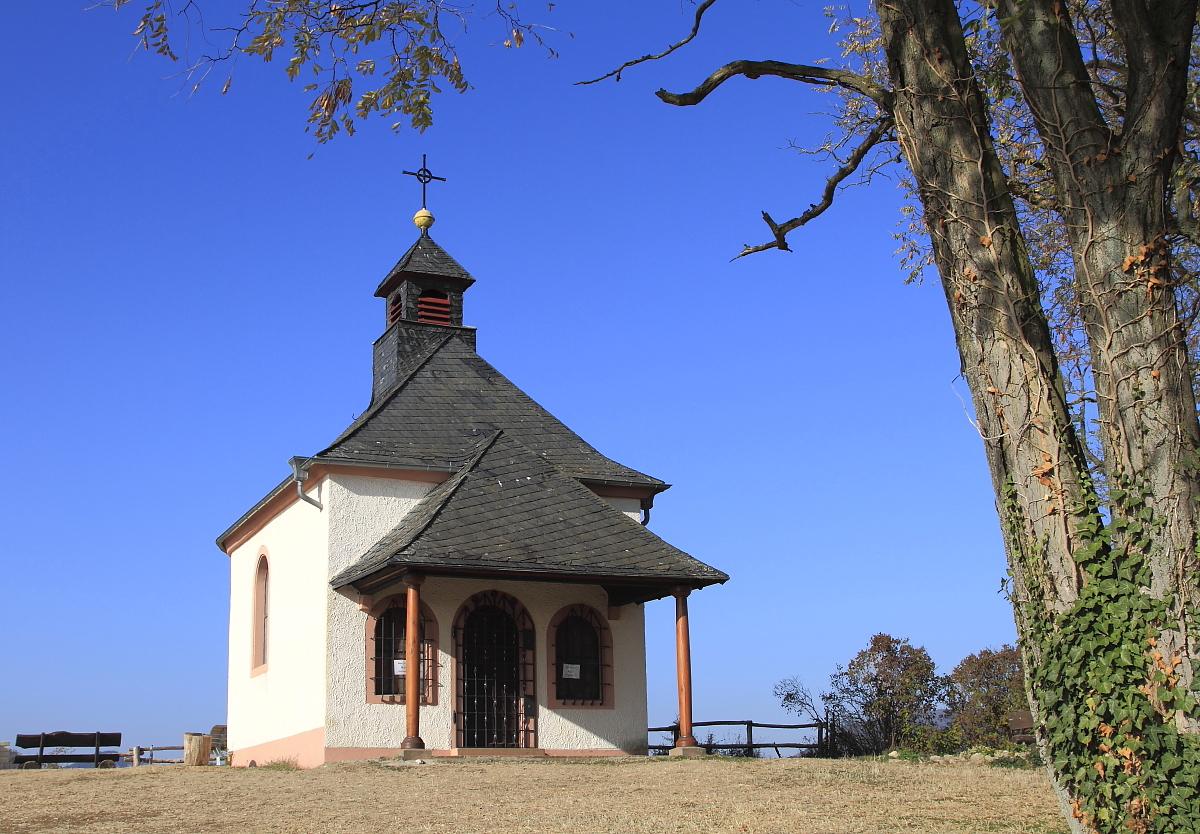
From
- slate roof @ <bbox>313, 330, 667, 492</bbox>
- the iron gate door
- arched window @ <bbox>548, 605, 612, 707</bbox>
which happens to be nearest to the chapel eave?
arched window @ <bbox>548, 605, 612, 707</bbox>

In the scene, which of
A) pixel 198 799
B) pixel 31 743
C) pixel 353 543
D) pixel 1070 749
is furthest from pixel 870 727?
pixel 31 743

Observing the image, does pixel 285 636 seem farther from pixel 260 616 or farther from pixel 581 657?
pixel 581 657

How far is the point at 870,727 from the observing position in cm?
1986

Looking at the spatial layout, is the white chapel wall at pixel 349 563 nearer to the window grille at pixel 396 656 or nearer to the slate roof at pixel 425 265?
the window grille at pixel 396 656

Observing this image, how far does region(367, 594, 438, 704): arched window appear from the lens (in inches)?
639

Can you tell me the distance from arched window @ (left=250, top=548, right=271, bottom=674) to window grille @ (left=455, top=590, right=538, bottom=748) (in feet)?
14.5

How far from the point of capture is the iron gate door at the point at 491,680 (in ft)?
54.0

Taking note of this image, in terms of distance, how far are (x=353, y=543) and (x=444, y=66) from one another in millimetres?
9790

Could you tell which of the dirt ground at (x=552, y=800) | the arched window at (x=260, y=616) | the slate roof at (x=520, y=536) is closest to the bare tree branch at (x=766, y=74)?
the dirt ground at (x=552, y=800)

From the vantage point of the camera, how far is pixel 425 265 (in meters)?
22.8

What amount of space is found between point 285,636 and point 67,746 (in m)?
8.14

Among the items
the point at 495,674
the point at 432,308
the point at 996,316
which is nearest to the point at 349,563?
the point at 495,674

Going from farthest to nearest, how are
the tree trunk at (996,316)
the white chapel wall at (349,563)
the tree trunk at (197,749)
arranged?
the tree trunk at (197,749) → the white chapel wall at (349,563) → the tree trunk at (996,316)

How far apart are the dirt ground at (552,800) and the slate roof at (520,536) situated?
101 inches
